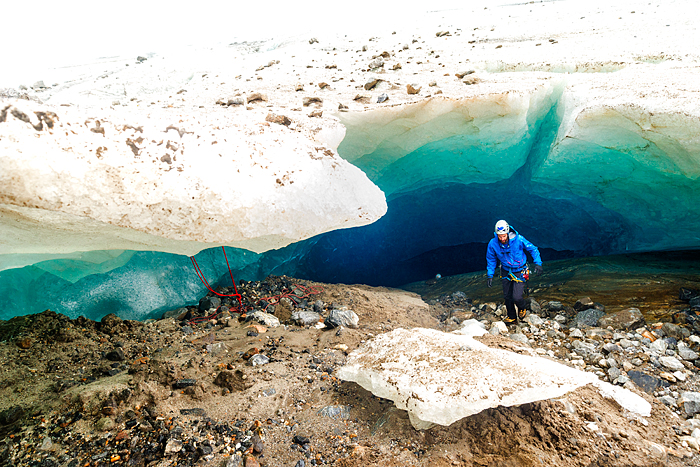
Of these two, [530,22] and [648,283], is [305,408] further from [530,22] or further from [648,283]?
[530,22]

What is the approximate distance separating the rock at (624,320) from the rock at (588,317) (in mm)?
48

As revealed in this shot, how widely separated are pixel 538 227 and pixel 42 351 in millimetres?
7323

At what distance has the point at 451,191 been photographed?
6.63 m

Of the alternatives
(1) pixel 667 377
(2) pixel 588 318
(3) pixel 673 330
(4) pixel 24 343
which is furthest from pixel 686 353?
(4) pixel 24 343

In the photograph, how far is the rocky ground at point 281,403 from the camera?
82.2 inches

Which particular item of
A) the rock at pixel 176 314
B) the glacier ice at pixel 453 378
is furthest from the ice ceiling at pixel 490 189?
the glacier ice at pixel 453 378

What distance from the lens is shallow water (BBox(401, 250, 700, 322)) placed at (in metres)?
4.11

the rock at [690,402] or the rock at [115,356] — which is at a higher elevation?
the rock at [115,356]

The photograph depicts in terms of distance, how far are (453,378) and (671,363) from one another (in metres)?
2.14

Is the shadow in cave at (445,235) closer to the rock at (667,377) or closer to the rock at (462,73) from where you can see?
the rock at (462,73)

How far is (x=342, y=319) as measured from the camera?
3.91 metres

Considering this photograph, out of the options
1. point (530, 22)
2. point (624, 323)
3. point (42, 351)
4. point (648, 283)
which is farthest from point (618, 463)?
point (530, 22)

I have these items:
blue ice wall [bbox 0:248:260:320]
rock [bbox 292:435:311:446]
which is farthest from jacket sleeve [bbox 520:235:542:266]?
blue ice wall [bbox 0:248:260:320]

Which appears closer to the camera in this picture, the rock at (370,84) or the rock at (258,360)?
the rock at (258,360)
